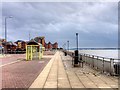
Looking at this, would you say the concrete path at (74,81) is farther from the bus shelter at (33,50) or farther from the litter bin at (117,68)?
the bus shelter at (33,50)

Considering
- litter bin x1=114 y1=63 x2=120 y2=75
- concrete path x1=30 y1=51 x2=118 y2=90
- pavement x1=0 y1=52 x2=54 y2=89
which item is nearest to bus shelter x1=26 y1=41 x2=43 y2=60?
pavement x1=0 y1=52 x2=54 y2=89

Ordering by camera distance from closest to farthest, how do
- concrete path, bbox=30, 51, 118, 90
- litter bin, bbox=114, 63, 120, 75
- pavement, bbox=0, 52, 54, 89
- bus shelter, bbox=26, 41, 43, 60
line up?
concrete path, bbox=30, 51, 118, 90, pavement, bbox=0, 52, 54, 89, litter bin, bbox=114, 63, 120, 75, bus shelter, bbox=26, 41, 43, 60

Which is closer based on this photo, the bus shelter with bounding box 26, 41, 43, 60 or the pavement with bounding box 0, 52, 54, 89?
the pavement with bounding box 0, 52, 54, 89

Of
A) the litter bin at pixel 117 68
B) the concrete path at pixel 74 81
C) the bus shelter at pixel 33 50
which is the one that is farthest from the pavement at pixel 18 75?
the bus shelter at pixel 33 50

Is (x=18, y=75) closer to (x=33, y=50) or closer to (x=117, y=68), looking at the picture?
(x=117, y=68)

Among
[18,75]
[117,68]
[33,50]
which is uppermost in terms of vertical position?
[33,50]

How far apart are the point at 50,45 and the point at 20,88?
185 meters

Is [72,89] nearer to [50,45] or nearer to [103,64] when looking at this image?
[103,64]

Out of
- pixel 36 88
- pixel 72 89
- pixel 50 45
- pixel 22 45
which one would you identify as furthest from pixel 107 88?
pixel 50 45

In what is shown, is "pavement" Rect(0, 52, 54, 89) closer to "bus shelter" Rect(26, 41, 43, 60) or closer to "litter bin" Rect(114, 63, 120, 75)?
"litter bin" Rect(114, 63, 120, 75)

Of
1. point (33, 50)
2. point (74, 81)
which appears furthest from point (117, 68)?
point (33, 50)

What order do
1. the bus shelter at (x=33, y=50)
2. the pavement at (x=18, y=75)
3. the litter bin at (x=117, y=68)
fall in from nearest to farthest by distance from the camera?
the pavement at (x=18, y=75) → the litter bin at (x=117, y=68) → the bus shelter at (x=33, y=50)

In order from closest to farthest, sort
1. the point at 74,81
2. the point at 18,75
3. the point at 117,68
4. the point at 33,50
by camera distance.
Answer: the point at 74,81 → the point at 117,68 → the point at 18,75 → the point at 33,50

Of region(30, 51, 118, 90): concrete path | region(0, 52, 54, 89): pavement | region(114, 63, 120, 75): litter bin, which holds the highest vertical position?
region(114, 63, 120, 75): litter bin
